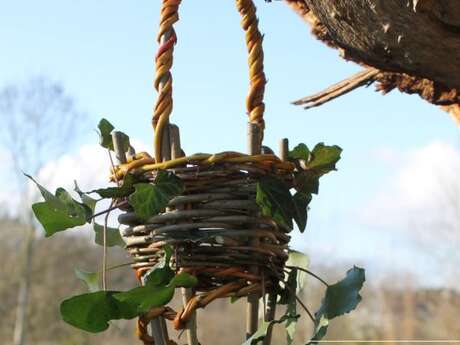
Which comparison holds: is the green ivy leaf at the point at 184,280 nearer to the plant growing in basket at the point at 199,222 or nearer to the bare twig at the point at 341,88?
the plant growing in basket at the point at 199,222

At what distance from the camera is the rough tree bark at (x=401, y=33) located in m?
0.55

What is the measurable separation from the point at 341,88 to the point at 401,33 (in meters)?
0.26

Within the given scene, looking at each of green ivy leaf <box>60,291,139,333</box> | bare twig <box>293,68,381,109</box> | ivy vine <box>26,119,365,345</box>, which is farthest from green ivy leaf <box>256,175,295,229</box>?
bare twig <box>293,68,381,109</box>

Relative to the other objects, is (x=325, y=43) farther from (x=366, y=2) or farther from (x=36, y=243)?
(x=36, y=243)

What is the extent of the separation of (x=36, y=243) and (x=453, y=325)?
6.03 meters

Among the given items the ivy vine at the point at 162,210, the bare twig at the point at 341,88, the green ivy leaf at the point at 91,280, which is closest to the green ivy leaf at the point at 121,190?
the ivy vine at the point at 162,210

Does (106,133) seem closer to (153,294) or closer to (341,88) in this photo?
(153,294)

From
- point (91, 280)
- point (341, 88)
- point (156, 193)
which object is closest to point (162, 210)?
point (156, 193)

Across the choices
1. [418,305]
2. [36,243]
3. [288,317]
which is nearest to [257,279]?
[288,317]

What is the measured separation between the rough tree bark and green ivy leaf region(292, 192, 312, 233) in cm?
13

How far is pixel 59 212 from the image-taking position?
0.58 metres

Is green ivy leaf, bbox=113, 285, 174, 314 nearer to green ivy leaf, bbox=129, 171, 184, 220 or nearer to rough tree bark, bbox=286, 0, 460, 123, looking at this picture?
green ivy leaf, bbox=129, 171, 184, 220

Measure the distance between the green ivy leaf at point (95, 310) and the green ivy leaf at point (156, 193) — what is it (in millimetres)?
65

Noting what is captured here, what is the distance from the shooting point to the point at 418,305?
1284 cm
